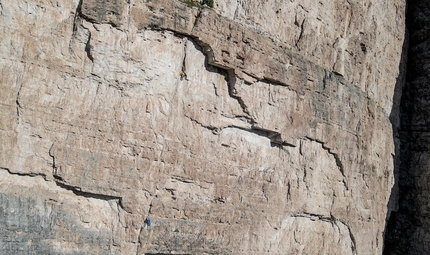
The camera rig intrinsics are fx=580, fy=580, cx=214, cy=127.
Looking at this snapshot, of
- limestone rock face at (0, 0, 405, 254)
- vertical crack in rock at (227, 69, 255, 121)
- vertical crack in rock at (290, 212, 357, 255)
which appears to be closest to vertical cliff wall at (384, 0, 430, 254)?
limestone rock face at (0, 0, 405, 254)

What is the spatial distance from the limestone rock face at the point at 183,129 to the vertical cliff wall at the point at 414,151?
4.30ft

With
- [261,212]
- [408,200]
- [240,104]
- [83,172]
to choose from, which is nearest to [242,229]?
[261,212]

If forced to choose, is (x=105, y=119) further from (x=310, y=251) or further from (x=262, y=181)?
(x=310, y=251)

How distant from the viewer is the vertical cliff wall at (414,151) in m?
10.1

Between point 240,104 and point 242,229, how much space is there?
155cm

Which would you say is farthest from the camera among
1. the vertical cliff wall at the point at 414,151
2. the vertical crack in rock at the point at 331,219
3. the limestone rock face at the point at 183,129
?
the vertical cliff wall at the point at 414,151

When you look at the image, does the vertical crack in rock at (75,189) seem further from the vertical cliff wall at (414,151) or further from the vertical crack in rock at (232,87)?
the vertical cliff wall at (414,151)

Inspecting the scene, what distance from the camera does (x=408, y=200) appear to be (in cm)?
1030

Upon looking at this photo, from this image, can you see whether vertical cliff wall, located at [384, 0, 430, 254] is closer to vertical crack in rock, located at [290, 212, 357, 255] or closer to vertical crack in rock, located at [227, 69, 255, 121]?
vertical crack in rock, located at [290, 212, 357, 255]

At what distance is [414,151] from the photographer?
34.4 ft

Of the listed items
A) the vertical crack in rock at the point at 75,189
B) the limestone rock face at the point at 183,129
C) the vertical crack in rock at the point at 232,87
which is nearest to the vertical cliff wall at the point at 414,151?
the limestone rock face at the point at 183,129

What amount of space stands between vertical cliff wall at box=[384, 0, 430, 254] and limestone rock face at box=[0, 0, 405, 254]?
131cm

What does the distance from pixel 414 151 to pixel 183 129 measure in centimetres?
555

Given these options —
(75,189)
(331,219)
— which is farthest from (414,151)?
(75,189)
